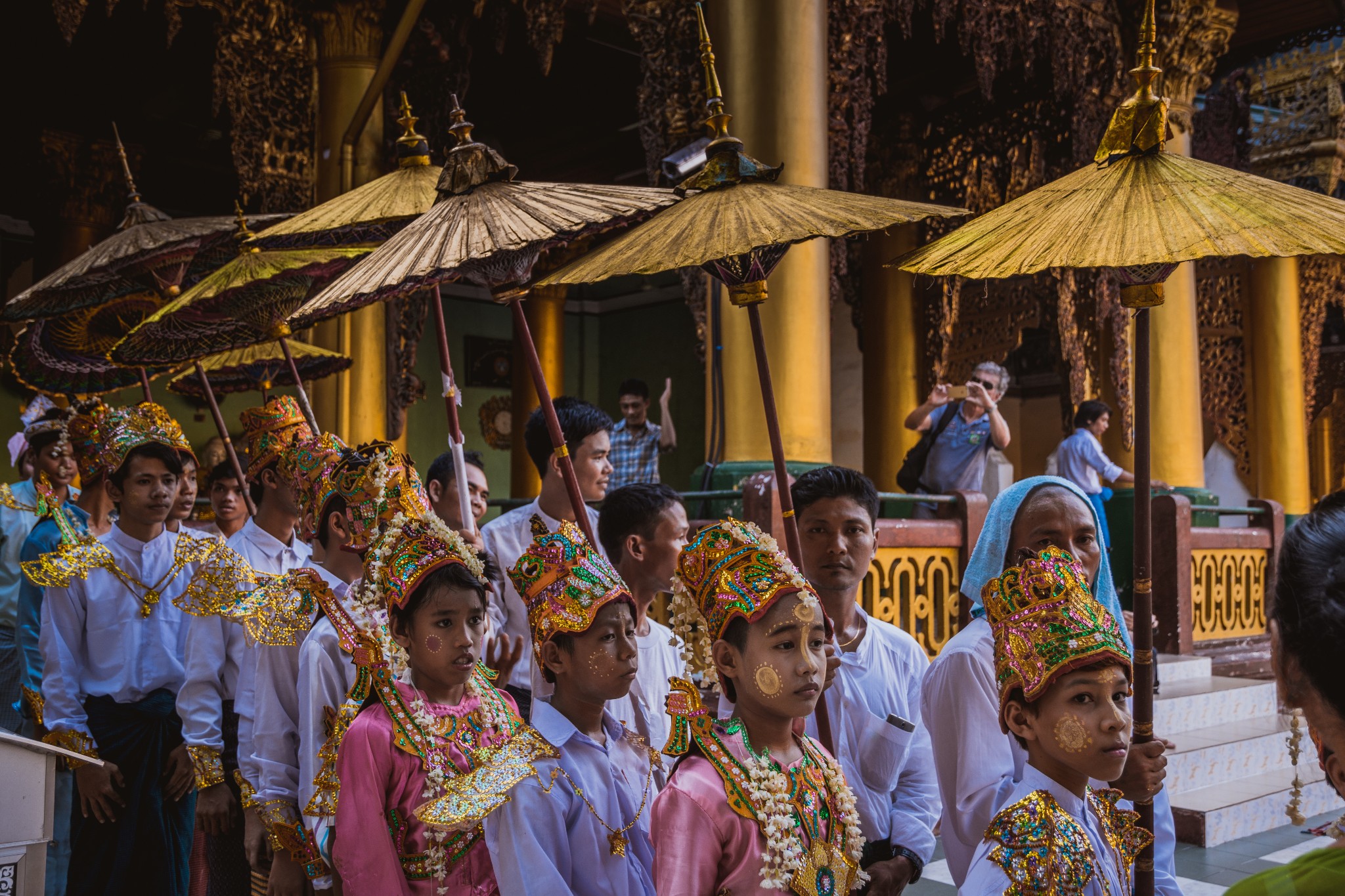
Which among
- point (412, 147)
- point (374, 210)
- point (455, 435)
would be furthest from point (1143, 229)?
point (412, 147)

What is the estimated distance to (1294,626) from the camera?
1266 millimetres

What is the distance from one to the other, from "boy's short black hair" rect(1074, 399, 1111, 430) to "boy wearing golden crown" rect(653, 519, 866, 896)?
657 cm

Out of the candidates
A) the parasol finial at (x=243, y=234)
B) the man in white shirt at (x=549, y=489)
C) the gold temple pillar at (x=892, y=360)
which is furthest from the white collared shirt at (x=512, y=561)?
the gold temple pillar at (x=892, y=360)

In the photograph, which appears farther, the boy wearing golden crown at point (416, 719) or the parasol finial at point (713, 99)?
the parasol finial at point (713, 99)

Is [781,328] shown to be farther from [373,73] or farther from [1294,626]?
[1294,626]

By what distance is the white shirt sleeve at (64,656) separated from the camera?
353cm

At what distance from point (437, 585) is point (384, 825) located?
1.68ft

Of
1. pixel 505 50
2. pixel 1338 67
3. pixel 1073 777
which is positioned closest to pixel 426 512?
pixel 1073 777

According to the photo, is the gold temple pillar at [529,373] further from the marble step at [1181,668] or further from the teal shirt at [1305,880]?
the teal shirt at [1305,880]

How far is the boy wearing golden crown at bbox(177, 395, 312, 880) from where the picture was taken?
10.5 ft

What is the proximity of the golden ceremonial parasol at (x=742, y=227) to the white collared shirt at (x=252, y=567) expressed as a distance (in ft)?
4.96

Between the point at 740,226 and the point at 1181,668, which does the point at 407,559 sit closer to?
the point at 740,226

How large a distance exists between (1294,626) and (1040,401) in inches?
546

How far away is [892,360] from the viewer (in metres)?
10.6
